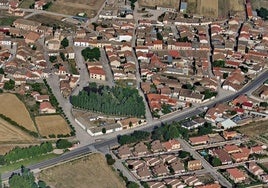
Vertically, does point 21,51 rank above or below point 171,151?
above

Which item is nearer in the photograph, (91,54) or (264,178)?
(264,178)

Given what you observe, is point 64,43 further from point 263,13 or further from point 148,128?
point 263,13

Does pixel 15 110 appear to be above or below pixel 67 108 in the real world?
above

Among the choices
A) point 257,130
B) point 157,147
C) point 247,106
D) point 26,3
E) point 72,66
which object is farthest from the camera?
point 26,3

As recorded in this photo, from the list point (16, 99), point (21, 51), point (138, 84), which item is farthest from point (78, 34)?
point (16, 99)

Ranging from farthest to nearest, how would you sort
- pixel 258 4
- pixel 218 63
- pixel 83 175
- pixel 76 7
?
pixel 258 4 < pixel 76 7 < pixel 218 63 < pixel 83 175

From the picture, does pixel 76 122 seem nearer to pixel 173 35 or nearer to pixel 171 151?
pixel 171 151

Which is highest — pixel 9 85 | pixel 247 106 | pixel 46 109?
pixel 9 85

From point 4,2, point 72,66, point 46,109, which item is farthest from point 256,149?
point 4,2
